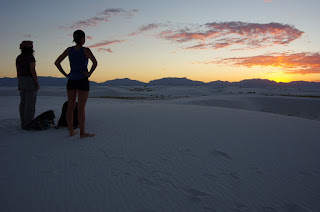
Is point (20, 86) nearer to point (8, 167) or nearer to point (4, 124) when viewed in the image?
point (4, 124)

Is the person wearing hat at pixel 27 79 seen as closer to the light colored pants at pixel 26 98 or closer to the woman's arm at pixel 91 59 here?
the light colored pants at pixel 26 98

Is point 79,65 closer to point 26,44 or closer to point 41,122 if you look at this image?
point 26,44

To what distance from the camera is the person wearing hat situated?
411cm

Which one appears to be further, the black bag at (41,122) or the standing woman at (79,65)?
the black bag at (41,122)

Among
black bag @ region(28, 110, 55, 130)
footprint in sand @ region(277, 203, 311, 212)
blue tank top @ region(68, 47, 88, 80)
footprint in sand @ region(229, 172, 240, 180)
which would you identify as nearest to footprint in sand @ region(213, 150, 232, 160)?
footprint in sand @ region(229, 172, 240, 180)

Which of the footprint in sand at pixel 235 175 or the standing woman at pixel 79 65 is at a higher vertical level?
the standing woman at pixel 79 65

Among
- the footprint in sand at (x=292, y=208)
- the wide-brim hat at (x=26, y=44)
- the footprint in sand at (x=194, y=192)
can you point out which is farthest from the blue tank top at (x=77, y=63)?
the footprint in sand at (x=292, y=208)

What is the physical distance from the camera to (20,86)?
425 cm

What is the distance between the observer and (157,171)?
2646 millimetres

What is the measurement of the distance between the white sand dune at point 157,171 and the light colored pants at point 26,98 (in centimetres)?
30

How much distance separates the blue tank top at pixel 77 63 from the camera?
3488 mm


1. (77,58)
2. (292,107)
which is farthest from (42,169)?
(292,107)

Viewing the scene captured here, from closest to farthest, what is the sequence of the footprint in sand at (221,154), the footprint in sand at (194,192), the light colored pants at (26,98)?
1. the footprint in sand at (194,192)
2. the footprint in sand at (221,154)
3. the light colored pants at (26,98)

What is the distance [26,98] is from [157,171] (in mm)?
3437
